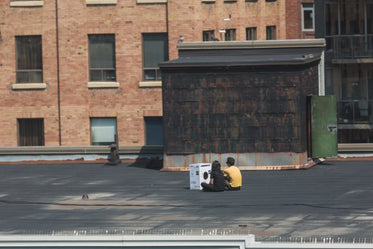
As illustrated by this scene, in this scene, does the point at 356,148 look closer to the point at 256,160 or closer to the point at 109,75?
the point at 256,160

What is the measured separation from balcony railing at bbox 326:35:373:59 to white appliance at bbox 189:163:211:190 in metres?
22.6

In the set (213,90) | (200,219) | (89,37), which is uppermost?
(89,37)

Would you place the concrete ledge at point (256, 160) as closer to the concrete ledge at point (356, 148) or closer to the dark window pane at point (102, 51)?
the concrete ledge at point (356, 148)

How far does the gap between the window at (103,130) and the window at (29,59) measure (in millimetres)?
3890

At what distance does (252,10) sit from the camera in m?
48.1

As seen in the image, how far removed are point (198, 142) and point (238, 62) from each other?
3557 millimetres

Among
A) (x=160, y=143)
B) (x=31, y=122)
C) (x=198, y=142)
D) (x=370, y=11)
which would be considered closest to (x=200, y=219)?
(x=198, y=142)

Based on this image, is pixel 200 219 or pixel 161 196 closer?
pixel 200 219

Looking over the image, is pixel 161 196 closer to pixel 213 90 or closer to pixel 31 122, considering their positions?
pixel 213 90

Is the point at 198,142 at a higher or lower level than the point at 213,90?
lower

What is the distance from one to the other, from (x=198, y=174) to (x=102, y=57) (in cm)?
1816

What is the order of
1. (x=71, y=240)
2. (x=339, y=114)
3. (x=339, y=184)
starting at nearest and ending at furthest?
1. (x=71, y=240)
2. (x=339, y=184)
3. (x=339, y=114)

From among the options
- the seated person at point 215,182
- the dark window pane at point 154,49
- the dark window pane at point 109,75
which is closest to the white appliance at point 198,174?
the seated person at point 215,182

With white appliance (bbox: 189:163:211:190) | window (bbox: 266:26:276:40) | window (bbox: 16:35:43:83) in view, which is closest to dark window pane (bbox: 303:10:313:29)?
window (bbox: 266:26:276:40)
